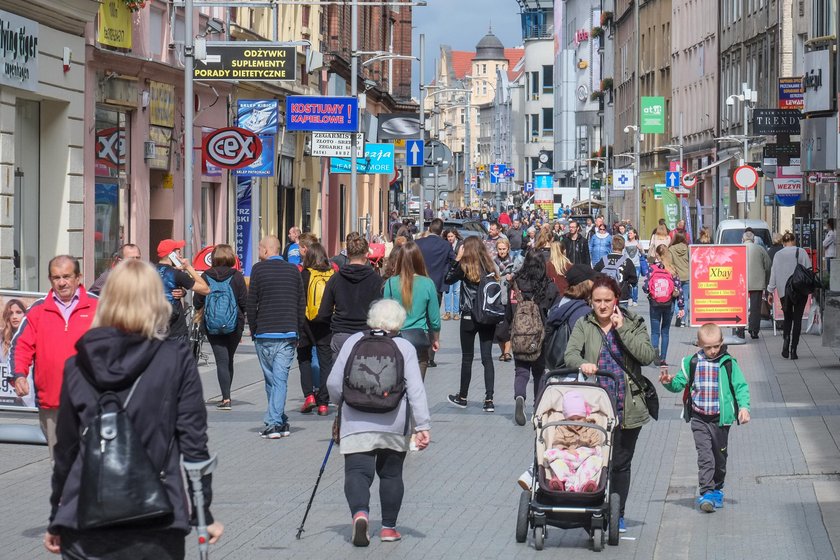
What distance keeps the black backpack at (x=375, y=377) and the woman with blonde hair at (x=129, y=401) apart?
141 inches

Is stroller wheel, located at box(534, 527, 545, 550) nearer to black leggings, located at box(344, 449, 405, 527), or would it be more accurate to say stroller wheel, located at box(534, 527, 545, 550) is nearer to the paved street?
the paved street

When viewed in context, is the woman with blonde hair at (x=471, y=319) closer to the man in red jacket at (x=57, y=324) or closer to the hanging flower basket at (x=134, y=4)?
the man in red jacket at (x=57, y=324)

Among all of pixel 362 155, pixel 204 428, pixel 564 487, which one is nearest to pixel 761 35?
pixel 362 155

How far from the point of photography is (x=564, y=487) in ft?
30.9

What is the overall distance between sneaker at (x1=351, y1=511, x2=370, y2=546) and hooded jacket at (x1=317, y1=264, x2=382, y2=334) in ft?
A: 16.0

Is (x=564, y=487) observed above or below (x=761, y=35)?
below

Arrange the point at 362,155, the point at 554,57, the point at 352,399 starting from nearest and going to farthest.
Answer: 1. the point at 352,399
2. the point at 362,155
3. the point at 554,57

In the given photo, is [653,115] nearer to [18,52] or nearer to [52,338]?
[18,52]

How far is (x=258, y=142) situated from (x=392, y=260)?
31.6 feet


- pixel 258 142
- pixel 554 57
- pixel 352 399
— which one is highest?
pixel 554 57

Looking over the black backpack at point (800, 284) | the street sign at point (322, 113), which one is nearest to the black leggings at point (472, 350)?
the black backpack at point (800, 284)

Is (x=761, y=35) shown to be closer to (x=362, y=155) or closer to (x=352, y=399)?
(x=362, y=155)

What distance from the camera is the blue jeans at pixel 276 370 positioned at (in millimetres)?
14500

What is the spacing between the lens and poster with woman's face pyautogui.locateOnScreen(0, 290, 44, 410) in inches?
516
